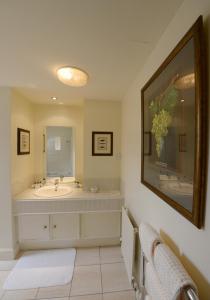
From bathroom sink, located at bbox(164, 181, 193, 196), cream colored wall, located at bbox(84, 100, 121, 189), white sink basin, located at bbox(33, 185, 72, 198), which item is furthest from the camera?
cream colored wall, located at bbox(84, 100, 121, 189)

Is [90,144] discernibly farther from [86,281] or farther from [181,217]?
[181,217]

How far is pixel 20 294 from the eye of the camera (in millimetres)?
1662

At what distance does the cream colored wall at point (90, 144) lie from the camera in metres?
2.61

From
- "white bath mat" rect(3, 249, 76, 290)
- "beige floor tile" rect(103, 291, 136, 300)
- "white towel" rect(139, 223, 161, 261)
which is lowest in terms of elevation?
"beige floor tile" rect(103, 291, 136, 300)

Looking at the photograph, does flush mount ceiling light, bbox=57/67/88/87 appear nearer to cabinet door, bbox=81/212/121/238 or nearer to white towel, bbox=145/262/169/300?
white towel, bbox=145/262/169/300

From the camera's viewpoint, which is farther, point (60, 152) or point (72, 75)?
point (60, 152)

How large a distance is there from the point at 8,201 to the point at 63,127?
1.43 metres

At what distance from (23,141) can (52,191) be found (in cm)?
87

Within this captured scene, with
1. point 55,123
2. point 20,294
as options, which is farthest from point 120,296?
point 55,123

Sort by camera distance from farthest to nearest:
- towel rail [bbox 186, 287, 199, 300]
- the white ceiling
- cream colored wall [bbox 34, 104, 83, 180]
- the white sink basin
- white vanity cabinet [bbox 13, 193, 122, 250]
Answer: cream colored wall [bbox 34, 104, 83, 180]
the white sink basin
white vanity cabinet [bbox 13, 193, 122, 250]
the white ceiling
towel rail [bbox 186, 287, 199, 300]

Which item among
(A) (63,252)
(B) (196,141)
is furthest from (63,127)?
(B) (196,141)

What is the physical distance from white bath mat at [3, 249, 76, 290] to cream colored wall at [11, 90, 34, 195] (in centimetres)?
90

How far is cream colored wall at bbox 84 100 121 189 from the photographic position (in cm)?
261

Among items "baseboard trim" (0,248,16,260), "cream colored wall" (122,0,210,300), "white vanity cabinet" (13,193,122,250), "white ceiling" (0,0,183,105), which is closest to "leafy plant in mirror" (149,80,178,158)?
"cream colored wall" (122,0,210,300)
